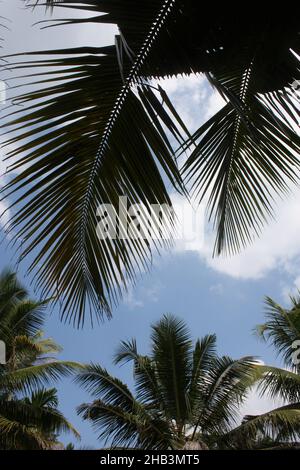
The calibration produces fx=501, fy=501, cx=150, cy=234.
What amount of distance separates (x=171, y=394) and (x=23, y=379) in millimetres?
3804

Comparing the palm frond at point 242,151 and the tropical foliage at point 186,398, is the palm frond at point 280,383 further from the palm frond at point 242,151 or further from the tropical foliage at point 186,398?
the palm frond at point 242,151

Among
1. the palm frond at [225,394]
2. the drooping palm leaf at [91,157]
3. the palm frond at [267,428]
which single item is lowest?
the drooping palm leaf at [91,157]

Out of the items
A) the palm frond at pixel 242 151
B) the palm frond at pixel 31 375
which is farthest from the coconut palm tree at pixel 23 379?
the palm frond at pixel 242 151

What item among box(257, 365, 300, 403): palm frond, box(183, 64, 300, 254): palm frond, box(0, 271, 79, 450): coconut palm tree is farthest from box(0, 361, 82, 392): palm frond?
box(183, 64, 300, 254): palm frond

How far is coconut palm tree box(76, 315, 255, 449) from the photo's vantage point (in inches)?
468

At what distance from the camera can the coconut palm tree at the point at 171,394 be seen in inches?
468

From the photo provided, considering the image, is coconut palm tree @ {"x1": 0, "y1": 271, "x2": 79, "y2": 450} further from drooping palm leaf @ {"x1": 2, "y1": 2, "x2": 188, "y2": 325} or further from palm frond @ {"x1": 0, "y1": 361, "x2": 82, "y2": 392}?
drooping palm leaf @ {"x1": 2, "y1": 2, "x2": 188, "y2": 325}

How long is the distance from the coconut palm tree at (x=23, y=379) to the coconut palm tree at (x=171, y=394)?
3.70ft

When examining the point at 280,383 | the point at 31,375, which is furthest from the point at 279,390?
the point at 31,375

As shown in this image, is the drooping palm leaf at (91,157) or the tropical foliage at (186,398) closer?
the drooping palm leaf at (91,157)

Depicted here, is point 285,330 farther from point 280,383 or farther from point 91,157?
point 91,157
